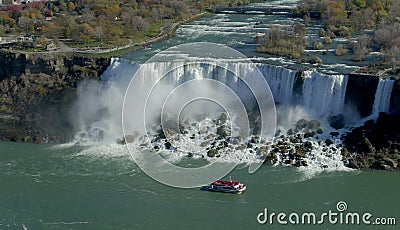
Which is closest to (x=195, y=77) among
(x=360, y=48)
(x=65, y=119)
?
(x=65, y=119)

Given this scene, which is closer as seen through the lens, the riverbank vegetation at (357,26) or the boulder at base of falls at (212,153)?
the boulder at base of falls at (212,153)

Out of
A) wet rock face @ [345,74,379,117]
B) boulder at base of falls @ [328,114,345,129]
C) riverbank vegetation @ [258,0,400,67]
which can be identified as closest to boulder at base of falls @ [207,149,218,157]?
boulder at base of falls @ [328,114,345,129]

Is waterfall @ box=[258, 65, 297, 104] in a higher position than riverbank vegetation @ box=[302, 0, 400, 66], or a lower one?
lower

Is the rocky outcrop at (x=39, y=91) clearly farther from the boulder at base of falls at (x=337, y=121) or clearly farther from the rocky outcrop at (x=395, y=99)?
the rocky outcrop at (x=395, y=99)

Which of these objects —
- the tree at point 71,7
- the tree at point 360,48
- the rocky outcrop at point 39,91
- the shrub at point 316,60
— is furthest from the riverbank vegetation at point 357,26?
the tree at point 71,7

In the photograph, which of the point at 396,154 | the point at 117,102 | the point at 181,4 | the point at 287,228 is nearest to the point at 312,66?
the point at 396,154
